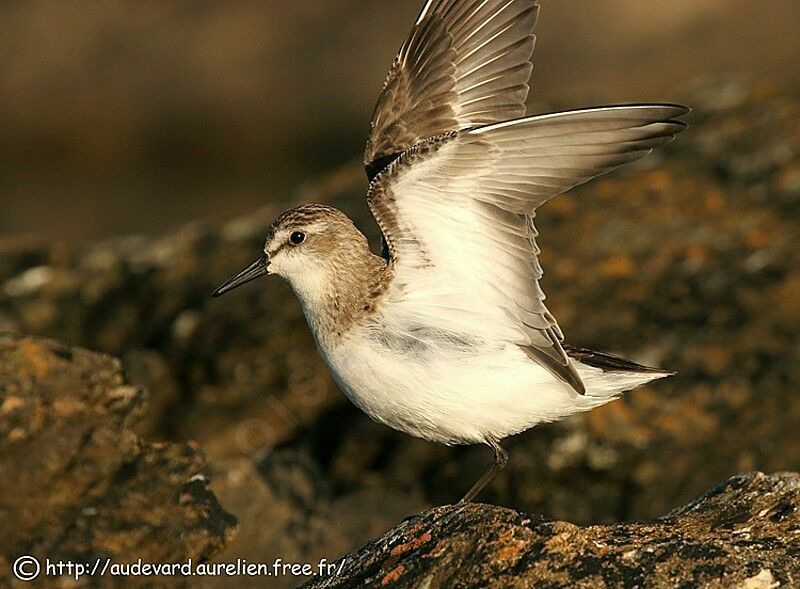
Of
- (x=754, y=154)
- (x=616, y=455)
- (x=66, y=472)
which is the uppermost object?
(x=66, y=472)

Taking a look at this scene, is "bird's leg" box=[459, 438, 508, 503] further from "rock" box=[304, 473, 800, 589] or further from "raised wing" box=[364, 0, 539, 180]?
"raised wing" box=[364, 0, 539, 180]

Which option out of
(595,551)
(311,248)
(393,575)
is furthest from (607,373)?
(393,575)

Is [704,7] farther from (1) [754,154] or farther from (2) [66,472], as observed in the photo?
(2) [66,472]

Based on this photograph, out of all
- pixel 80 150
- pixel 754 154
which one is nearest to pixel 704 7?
pixel 80 150

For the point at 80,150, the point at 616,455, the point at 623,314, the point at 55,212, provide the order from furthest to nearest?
the point at 80,150, the point at 55,212, the point at 623,314, the point at 616,455

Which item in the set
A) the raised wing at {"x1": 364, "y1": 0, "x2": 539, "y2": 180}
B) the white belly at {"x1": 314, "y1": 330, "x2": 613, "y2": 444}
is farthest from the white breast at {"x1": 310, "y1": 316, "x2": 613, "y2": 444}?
the raised wing at {"x1": 364, "y1": 0, "x2": 539, "y2": 180}

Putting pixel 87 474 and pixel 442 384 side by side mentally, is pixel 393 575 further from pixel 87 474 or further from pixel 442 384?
pixel 87 474
